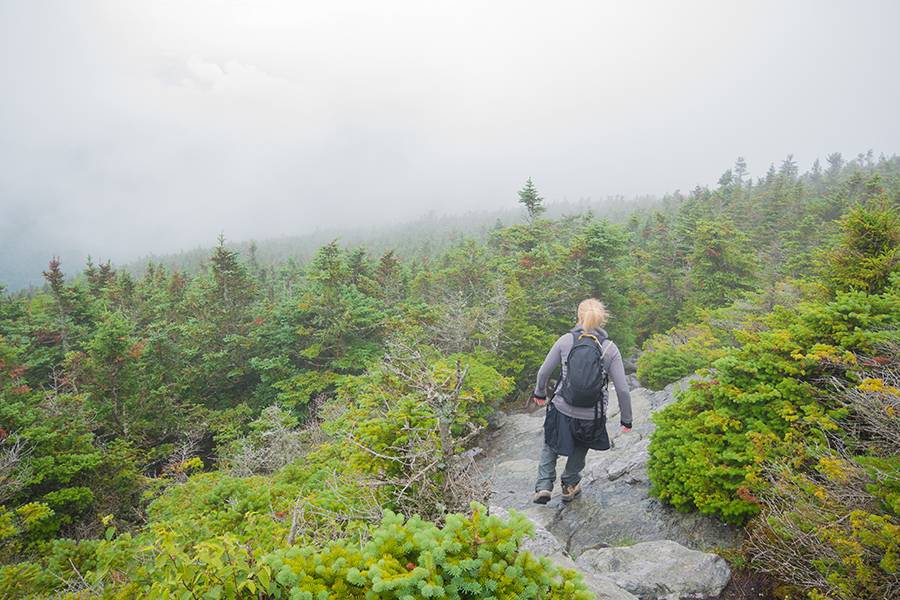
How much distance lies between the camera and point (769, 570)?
3.87m

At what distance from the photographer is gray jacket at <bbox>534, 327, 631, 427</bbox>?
16.2 feet

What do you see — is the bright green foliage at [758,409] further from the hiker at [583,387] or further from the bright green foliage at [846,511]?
the hiker at [583,387]

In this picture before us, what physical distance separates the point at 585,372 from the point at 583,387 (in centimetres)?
19

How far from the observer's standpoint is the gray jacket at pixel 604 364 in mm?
4941

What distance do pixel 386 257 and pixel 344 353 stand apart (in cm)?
812

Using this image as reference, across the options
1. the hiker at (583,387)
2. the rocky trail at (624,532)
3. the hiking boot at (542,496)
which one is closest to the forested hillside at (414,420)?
the rocky trail at (624,532)

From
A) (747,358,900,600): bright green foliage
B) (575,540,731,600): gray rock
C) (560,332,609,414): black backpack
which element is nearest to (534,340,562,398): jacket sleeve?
(560,332,609,414): black backpack

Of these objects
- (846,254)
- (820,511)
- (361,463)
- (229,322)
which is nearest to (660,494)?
(820,511)

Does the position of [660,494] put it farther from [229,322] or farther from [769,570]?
[229,322]

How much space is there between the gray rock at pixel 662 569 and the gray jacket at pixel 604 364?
4.81 ft

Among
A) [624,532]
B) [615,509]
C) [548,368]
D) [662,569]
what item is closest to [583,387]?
[548,368]

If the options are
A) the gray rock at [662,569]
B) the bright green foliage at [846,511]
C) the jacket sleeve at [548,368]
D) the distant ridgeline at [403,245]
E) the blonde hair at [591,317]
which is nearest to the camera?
the bright green foliage at [846,511]

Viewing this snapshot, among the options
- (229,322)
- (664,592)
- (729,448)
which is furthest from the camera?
(229,322)

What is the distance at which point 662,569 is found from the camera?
4.35 meters
